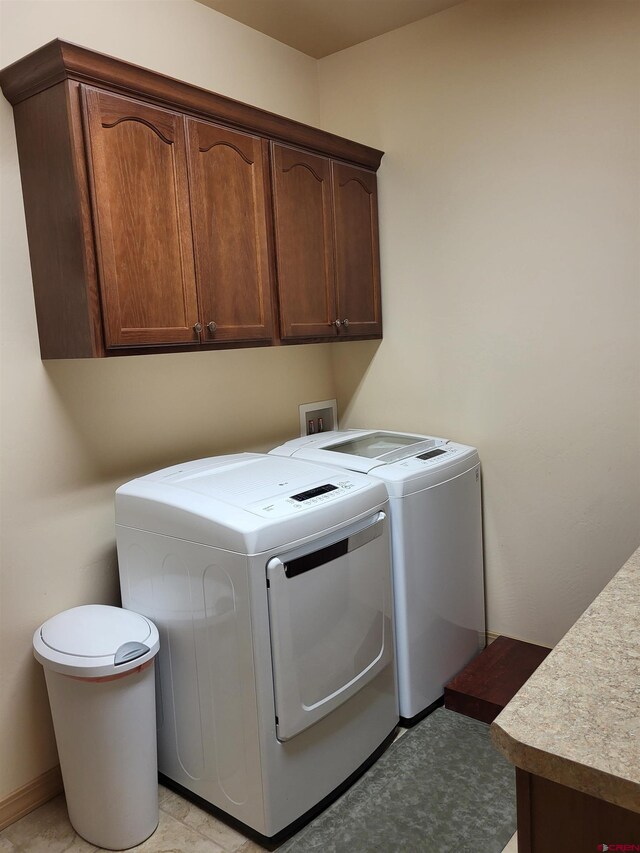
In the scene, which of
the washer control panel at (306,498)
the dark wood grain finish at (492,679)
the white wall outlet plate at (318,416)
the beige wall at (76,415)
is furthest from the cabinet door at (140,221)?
the dark wood grain finish at (492,679)

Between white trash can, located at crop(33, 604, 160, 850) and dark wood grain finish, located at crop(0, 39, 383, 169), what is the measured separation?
60.2 inches

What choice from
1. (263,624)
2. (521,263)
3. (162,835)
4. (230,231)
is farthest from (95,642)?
(521,263)

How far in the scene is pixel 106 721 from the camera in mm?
1831

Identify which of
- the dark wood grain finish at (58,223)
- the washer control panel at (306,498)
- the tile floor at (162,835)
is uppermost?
the dark wood grain finish at (58,223)

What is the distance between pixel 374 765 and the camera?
219 cm

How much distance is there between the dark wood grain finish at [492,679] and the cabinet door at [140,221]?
162 cm

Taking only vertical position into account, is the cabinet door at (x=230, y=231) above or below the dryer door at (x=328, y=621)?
above

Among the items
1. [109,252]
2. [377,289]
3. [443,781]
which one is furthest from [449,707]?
[109,252]

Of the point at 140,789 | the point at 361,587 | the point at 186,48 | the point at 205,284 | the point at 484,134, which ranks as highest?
the point at 186,48

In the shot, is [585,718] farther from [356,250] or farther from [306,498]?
[356,250]

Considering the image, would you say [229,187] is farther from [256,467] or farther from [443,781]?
[443,781]

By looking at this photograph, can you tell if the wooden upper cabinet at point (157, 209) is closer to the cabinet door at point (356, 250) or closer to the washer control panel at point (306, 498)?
the cabinet door at point (356, 250)

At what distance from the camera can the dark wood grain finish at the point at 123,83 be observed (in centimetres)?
171

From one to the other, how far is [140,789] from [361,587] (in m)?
0.86
